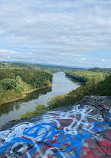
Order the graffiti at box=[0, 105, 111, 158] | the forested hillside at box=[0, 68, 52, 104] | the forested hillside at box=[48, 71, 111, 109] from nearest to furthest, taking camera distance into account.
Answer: the graffiti at box=[0, 105, 111, 158], the forested hillside at box=[48, 71, 111, 109], the forested hillside at box=[0, 68, 52, 104]

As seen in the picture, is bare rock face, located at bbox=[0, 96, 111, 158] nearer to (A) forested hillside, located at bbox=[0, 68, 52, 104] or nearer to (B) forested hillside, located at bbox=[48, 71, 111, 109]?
(B) forested hillside, located at bbox=[48, 71, 111, 109]

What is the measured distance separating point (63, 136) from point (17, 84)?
55185mm

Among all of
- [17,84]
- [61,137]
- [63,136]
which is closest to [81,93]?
[63,136]

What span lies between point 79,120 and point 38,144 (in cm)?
349

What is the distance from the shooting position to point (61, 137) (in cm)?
797

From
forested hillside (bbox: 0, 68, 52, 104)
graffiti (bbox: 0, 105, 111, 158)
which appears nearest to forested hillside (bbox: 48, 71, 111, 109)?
graffiti (bbox: 0, 105, 111, 158)

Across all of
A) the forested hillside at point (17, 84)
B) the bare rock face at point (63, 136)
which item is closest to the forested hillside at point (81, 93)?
the bare rock face at point (63, 136)

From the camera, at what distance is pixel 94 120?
9734mm

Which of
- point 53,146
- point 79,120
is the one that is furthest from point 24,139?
point 79,120

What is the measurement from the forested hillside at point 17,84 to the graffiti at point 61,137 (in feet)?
142

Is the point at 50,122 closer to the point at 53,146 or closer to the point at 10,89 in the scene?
the point at 53,146

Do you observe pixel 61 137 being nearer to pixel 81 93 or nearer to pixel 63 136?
pixel 63 136

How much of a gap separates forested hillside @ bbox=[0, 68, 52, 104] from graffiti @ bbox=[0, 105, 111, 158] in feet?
142

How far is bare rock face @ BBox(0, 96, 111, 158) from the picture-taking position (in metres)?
6.91
